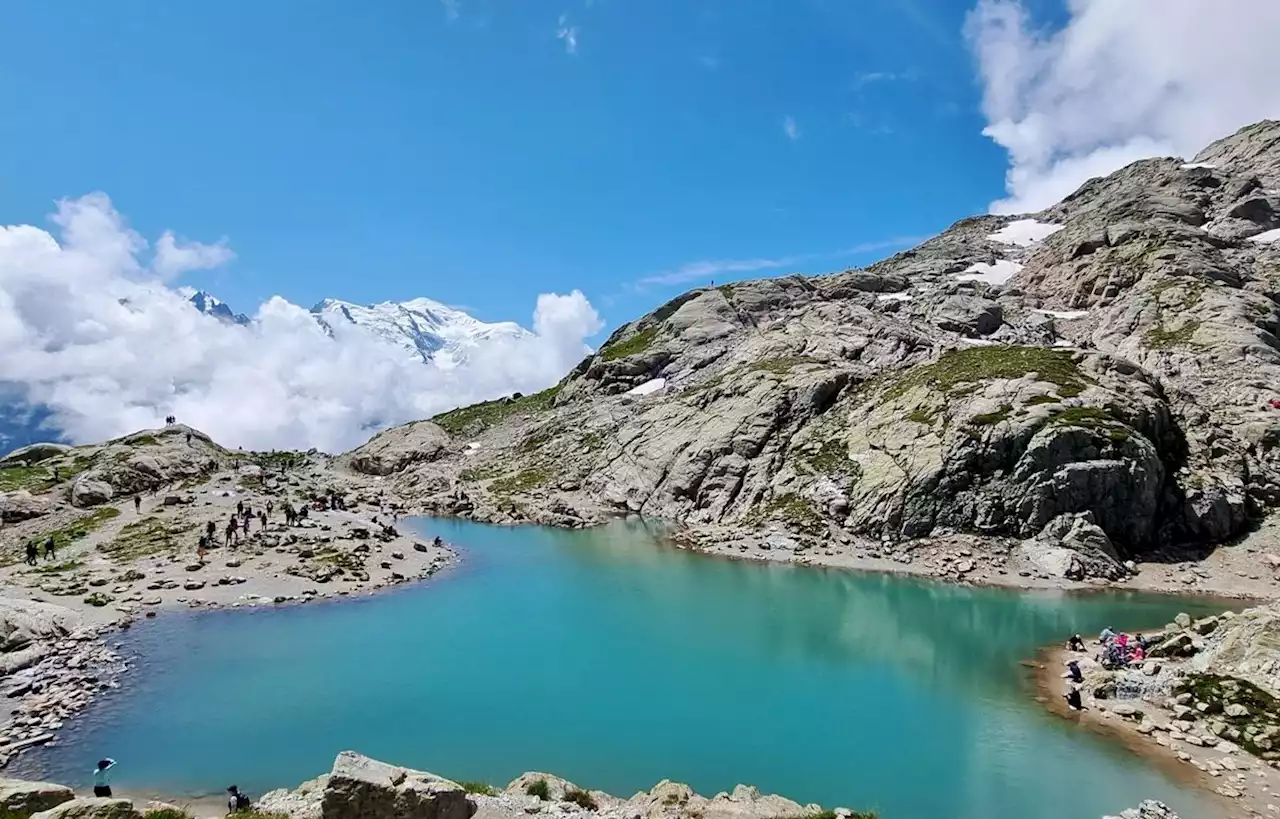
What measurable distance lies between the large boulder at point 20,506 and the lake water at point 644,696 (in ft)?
108

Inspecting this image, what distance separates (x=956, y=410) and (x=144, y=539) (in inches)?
2924

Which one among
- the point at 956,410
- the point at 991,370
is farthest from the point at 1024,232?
the point at 956,410

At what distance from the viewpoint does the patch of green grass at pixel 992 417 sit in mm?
65062

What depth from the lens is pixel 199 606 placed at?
43281mm

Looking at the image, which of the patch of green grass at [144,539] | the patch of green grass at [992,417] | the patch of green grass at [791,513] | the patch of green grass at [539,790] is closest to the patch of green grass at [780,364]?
the patch of green grass at [791,513]

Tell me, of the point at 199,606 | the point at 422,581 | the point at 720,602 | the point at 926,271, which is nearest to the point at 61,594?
the point at 199,606

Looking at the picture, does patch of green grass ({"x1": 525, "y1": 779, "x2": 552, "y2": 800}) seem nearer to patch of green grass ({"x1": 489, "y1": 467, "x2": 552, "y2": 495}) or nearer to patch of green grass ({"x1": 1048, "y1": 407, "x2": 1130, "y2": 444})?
patch of green grass ({"x1": 1048, "y1": 407, "x2": 1130, "y2": 444})

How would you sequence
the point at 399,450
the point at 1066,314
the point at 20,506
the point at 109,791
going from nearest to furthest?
the point at 109,791 → the point at 20,506 → the point at 1066,314 → the point at 399,450

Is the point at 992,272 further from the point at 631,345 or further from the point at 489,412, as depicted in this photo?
the point at 489,412

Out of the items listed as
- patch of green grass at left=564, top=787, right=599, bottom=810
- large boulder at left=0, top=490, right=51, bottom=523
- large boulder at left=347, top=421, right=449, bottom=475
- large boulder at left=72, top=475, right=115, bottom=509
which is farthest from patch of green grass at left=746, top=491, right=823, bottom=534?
large boulder at left=347, top=421, right=449, bottom=475

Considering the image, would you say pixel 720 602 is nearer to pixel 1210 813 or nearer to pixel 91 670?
pixel 1210 813

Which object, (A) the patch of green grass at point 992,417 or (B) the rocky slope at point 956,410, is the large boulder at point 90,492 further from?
(A) the patch of green grass at point 992,417

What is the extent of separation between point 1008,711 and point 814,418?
169 feet

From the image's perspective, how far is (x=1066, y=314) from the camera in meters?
114
